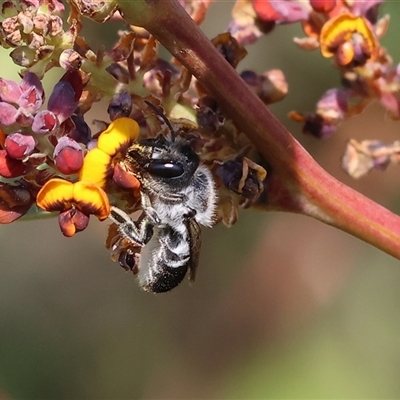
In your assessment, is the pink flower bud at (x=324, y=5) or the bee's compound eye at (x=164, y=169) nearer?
the bee's compound eye at (x=164, y=169)

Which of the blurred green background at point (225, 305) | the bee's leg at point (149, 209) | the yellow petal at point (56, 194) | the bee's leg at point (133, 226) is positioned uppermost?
the yellow petal at point (56, 194)

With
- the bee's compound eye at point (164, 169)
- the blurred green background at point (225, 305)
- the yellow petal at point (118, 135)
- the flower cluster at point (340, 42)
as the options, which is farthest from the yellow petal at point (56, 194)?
the blurred green background at point (225, 305)

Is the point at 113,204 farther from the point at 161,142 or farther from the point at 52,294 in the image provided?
the point at 52,294

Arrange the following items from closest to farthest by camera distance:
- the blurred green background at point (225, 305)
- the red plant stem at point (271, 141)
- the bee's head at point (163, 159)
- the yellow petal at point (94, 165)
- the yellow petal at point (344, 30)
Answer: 1. the red plant stem at point (271, 141)
2. the yellow petal at point (94, 165)
3. the bee's head at point (163, 159)
4. the yellow petal at point (344, 30)
5. the blurred green background at point (225, 305)

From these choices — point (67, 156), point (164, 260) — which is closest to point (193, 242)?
point (164, 260)

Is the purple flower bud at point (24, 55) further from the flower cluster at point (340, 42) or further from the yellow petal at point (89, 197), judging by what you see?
the flower cluster at point (340, 42)

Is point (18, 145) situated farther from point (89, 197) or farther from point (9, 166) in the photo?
point (89, 197)
